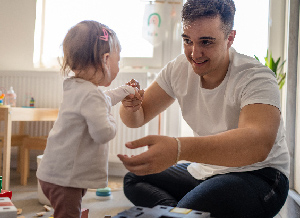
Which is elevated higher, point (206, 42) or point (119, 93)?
point (206, 42)

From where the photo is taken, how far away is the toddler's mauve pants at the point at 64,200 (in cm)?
103

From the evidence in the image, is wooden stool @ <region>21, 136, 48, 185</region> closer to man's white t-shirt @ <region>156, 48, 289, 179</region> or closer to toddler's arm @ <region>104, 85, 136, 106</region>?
man's white t-shirt @ <region>156, 48, 289, 179</region>

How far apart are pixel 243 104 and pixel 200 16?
1.07 feet

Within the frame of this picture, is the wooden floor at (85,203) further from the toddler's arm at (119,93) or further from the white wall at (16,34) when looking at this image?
the white wall at (16,34)

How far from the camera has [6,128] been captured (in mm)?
2543

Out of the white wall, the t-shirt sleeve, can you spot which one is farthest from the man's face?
the white wall

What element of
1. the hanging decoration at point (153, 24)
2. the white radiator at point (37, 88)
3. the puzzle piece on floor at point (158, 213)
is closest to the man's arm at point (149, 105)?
the puzzle piece on floor at point (158, 213)

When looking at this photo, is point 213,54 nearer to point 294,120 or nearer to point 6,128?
point 294,120

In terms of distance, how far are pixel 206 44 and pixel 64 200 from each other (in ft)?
2.26

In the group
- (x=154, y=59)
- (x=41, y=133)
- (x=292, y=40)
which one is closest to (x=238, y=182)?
(x=292, y=40)

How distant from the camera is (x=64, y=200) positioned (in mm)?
1022

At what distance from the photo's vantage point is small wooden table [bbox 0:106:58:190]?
2.52 metres

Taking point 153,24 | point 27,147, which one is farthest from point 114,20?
point 27,147

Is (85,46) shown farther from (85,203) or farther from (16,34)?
(16,34)
